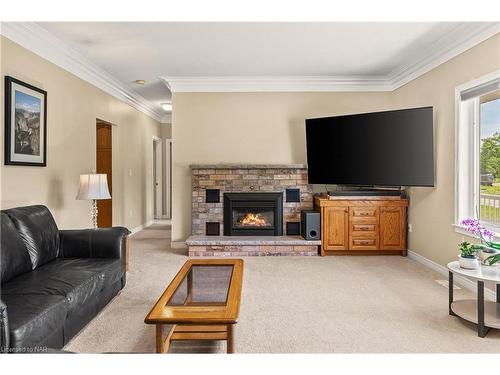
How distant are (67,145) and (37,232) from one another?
1602mm

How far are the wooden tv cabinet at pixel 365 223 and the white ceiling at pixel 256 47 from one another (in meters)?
1.88

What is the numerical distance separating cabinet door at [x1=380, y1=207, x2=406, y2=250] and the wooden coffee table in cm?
279

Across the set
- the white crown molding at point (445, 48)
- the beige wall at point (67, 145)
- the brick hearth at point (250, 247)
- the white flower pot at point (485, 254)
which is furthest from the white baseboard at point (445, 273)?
the beige wall at point (67, 145)

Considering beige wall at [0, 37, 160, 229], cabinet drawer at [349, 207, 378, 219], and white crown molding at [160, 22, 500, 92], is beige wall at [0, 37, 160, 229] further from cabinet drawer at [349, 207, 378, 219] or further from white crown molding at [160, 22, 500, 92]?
cabinet drawer at [349, 207, 378, 219]

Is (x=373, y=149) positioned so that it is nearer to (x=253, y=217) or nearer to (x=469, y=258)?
(x=253, y=217)

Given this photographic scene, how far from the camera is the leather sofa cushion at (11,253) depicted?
Answer: 2439 millimetres

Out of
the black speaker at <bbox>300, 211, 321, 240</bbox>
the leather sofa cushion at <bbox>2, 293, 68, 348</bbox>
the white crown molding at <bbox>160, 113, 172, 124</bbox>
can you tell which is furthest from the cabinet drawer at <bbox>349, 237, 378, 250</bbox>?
the white crown molding at <bbox>160, 113, 172, 124</bbox>

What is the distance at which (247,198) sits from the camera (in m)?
5.35

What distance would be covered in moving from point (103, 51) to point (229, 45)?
5.02 feet

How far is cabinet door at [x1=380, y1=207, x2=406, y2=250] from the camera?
4.94 metres
